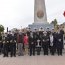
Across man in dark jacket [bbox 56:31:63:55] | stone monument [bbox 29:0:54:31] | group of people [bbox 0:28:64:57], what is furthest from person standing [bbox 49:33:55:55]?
stone monument [bbox 29:0:54:31]

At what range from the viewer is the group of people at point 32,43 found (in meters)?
24.4

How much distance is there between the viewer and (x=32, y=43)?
24703 mm

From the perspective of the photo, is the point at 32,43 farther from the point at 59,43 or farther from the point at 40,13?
the point at 40,13

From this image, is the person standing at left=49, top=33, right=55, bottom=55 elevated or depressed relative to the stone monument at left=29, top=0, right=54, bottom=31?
depressed

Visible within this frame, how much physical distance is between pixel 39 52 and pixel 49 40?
1.11 meters

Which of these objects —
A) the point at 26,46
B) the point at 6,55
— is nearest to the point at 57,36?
the point at 26,46

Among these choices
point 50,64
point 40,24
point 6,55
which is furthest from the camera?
point 40,24

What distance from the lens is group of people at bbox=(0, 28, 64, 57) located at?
24.4 m

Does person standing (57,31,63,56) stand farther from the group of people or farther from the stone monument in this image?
the stone monument

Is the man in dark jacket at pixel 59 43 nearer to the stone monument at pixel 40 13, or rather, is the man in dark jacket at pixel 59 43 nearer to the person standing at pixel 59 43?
the person standing at pixel 59 43

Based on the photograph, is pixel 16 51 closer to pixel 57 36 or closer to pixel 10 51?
pixel 10 51

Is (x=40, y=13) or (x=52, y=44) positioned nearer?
(x=52, y=44)

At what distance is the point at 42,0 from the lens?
142 feet

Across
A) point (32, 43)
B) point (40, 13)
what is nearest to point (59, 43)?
point (32, 43)
